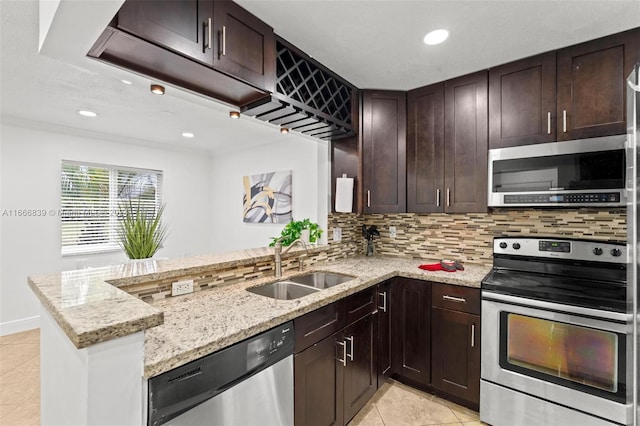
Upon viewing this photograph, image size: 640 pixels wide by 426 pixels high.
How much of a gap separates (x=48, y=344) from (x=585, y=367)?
2599 millimetres

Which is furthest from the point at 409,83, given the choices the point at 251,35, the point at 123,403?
the point at 123,403

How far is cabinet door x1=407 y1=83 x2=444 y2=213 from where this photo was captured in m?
2.46

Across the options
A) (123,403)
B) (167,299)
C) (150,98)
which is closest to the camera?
(123,403)

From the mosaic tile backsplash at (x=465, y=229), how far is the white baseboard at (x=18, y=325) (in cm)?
372

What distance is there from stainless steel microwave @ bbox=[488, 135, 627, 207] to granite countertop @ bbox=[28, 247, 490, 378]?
0.64 meters

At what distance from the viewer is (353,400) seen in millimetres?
1879

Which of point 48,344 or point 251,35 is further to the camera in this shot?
point 251,35

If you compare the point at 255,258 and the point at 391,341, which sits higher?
the point at 255,258

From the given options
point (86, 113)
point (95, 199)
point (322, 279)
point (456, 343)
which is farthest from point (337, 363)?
point (95, 199)

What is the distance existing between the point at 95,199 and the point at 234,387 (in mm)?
4141

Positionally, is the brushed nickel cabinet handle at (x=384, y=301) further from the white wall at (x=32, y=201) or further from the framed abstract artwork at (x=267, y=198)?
the white wall at (x=32, y=201)

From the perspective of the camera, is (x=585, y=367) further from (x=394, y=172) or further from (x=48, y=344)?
(x=48, y=344)

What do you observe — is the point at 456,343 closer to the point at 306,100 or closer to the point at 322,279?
the point at 322,279

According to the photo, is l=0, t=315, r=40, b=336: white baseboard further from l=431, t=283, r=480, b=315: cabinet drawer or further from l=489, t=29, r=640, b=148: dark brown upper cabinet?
l=489, t=29, r=640, b=148: dark brown upper cabinet
